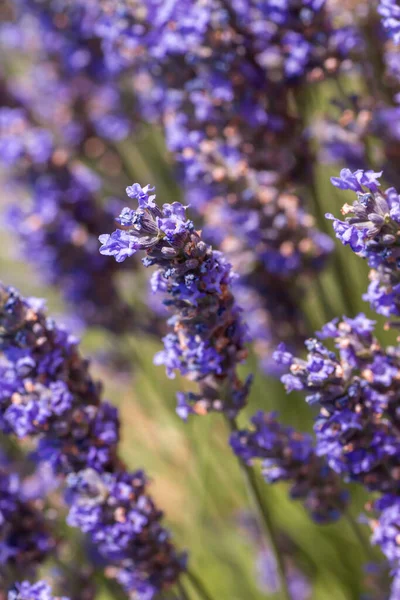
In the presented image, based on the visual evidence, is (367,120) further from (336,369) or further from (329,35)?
(336,369)

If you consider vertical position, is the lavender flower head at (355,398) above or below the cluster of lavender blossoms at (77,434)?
below

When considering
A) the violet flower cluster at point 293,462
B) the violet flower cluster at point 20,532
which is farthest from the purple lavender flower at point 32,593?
the violet flower cluster at point 293,462

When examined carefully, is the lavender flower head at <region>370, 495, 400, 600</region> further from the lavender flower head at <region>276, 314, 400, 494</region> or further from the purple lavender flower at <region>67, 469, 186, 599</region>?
the purple lavender flower at <region>67, 469, 186, 599</region>

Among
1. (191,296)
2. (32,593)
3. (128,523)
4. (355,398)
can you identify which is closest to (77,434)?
(128,523)

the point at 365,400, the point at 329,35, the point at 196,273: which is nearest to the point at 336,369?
the point at 365,400

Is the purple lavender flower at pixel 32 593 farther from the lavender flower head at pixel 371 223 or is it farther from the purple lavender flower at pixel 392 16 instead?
the purple lavender flower at pixel 392 16

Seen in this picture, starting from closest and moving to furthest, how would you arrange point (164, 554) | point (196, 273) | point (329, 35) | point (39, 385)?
point (196, 273) < point (39, 385) < point (164, 554) < point (329, 35)
